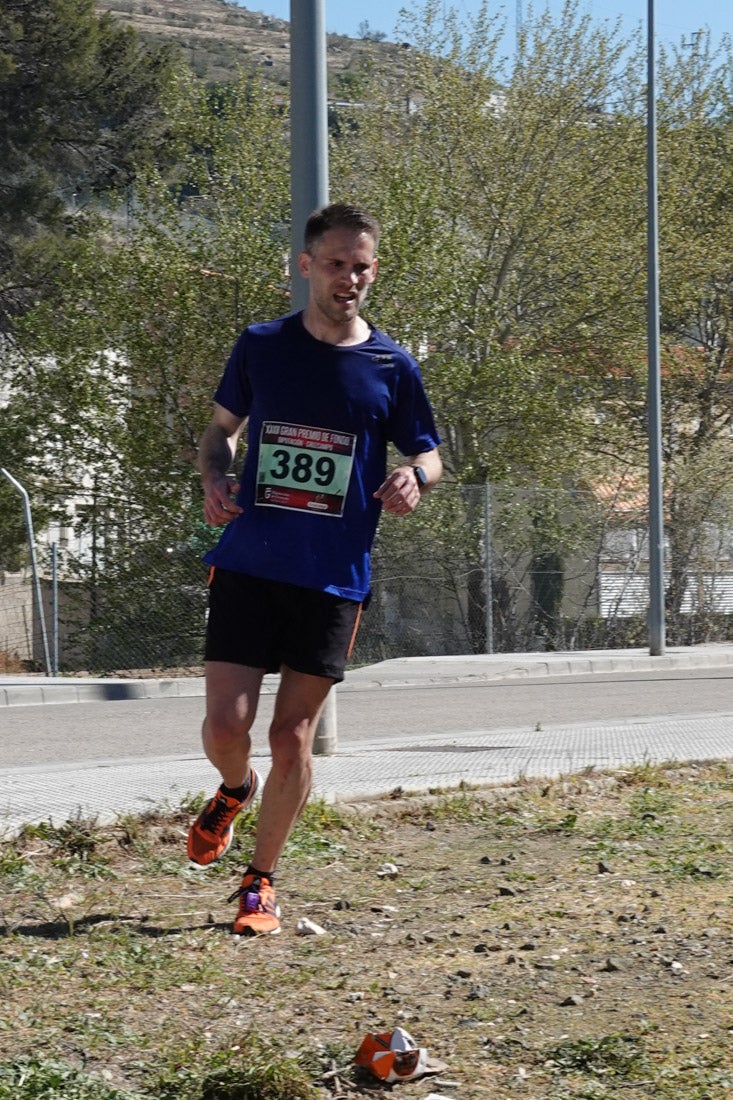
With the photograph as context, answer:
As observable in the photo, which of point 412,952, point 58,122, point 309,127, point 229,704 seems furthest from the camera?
point 58,122

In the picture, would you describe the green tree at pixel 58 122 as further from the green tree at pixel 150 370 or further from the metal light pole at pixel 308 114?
the metal light pole at pixel 308 114

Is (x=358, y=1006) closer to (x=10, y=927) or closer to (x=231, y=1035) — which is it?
(x=231, y=1035)

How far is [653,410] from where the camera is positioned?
2216cm

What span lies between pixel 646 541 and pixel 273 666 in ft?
66.6

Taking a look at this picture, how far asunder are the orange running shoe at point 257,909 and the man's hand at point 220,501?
3.26 ft

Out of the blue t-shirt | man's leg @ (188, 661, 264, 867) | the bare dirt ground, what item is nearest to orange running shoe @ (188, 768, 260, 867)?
man's leg @ (188, 661, 264, 867)

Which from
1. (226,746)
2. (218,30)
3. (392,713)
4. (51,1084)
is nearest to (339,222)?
(226,746)

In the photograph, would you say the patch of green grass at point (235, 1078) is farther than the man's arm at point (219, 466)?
Result: No

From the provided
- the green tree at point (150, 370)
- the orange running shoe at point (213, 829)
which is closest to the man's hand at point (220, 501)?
the orange running shoe at point (213, 829)

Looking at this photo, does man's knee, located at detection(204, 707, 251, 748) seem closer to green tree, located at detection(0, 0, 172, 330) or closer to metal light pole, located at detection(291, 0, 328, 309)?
metal light pole, located at detection(291, 0, 328, 309)

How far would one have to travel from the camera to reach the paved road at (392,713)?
33.5 ft

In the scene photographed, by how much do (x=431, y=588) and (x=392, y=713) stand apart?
936 centimetres

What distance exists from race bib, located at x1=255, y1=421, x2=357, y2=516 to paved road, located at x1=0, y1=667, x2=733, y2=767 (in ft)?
16.0

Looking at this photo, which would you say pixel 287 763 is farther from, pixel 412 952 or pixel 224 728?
pixel 412 952
